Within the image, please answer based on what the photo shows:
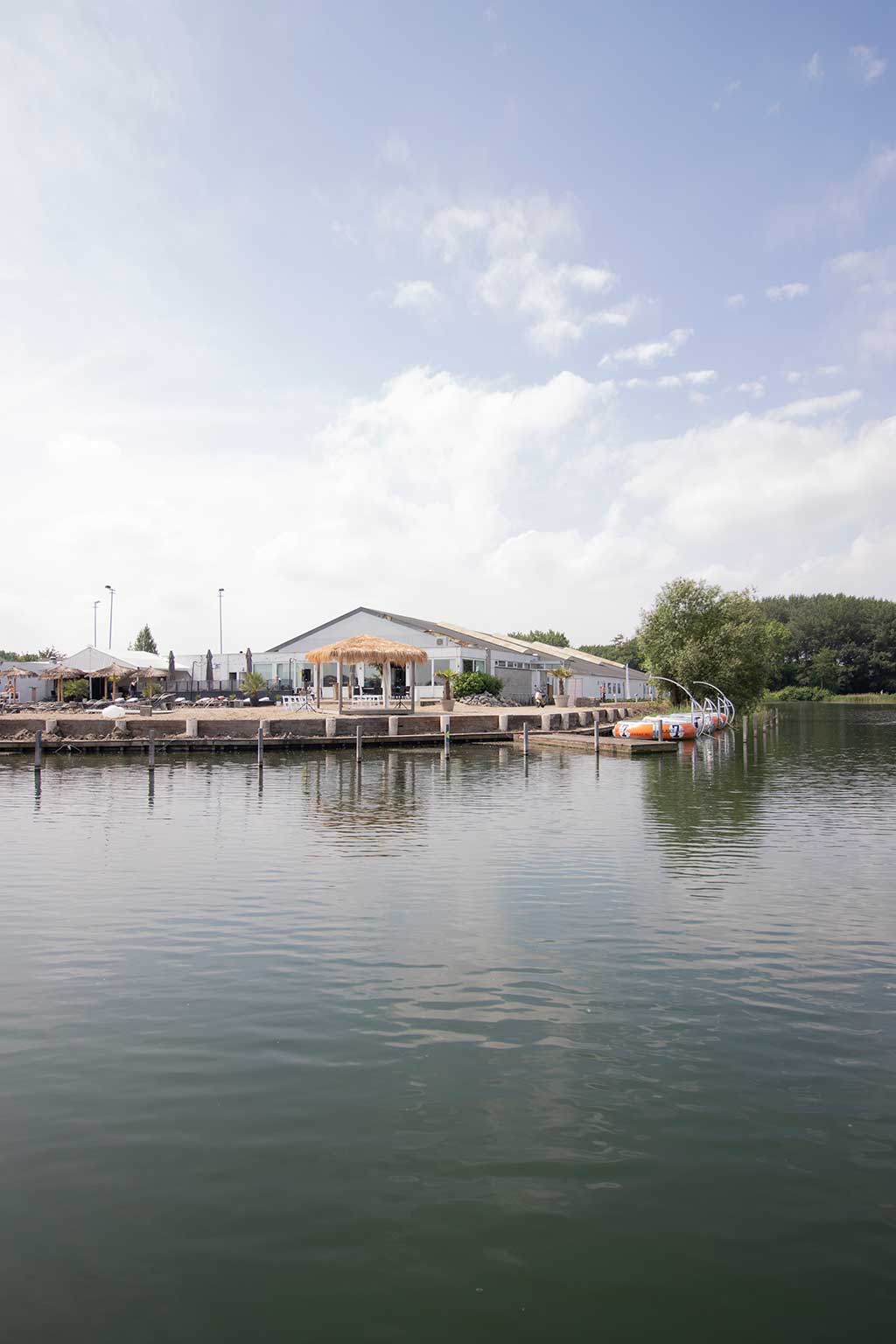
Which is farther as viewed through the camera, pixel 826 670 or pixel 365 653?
pixel 826 670

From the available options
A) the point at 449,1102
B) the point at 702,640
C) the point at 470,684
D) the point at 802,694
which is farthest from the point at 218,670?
the point at 802,694

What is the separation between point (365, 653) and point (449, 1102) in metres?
41.4

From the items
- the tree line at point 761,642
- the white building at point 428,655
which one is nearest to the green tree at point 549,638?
the tree line at point 761,642

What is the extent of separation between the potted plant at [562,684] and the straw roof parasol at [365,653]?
16.3 meters

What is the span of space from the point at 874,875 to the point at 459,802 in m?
11.9

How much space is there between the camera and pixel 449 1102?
6770mm

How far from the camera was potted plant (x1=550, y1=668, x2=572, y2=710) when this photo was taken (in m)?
63.7

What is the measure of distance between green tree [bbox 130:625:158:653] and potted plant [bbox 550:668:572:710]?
54102 millimetres

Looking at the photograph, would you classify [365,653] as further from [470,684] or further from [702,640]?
[702,640]

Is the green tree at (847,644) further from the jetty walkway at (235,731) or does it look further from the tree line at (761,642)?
the jetty walkway at (235,731)

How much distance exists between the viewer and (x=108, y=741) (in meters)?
42.2

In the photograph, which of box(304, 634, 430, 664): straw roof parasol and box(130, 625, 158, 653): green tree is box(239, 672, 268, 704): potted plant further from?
box(130, 625, 158, 653): green tree

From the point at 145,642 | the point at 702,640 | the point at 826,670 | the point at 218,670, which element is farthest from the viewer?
the point at 826,670

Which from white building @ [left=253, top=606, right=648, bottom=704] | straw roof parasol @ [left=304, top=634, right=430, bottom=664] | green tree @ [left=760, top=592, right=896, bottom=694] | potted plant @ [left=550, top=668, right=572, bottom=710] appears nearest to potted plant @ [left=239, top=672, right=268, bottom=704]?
white building @ [left=253, top=606, right=648, bottom=704]
